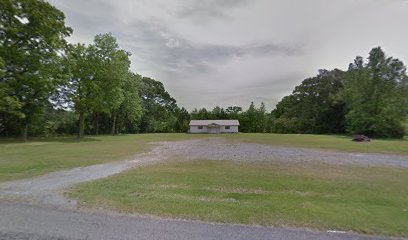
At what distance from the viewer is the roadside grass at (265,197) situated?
479 cm

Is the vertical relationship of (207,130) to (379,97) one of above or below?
below

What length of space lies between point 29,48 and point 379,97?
53771mm

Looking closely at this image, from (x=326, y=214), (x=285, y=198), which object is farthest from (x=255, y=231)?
(x=285, y=198)

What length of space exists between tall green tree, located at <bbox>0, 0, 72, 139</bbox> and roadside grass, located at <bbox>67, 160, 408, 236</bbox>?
21.5m

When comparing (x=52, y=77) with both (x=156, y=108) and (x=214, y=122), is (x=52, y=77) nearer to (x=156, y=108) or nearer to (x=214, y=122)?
(x=156, y=108)

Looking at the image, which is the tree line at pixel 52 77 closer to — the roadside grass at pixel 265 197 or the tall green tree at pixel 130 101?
the tall green tree at pixel 130 101

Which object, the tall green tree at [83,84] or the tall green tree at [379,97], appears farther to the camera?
the tall green tree at [379,97]

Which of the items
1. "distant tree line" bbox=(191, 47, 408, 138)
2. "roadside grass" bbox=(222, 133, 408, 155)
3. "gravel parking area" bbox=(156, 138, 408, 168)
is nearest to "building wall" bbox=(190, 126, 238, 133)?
"distant tree line" bbox=(191, 47, 408, 138)

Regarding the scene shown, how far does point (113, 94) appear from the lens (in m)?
33.9

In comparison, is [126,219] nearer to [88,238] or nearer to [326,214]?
[88,238]

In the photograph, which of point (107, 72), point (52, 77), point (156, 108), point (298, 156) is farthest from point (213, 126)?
point (298, 156)

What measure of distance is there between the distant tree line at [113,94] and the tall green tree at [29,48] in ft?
0.27

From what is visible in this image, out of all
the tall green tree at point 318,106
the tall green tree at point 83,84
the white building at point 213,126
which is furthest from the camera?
the white building at point 213,126

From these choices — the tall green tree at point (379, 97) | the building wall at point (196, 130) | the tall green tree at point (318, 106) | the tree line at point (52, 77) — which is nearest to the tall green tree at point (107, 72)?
the tree line at point (52, 77)
